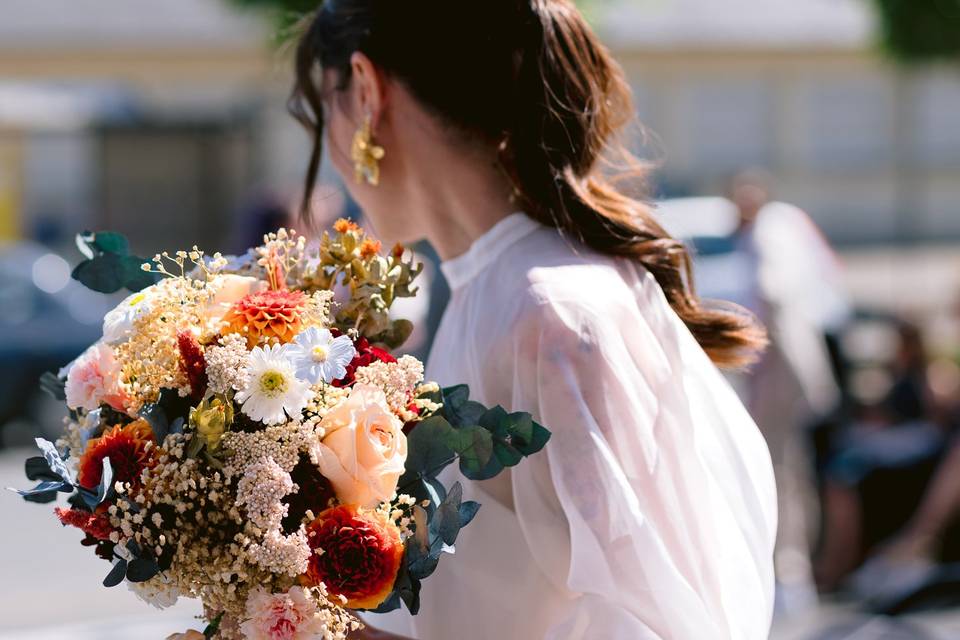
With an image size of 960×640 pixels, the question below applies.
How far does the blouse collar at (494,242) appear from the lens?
5.93ft

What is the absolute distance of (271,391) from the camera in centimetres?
143

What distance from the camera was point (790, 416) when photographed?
21.0 feet

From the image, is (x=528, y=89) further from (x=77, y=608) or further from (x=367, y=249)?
(x=77, y=608)

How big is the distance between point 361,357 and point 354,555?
0.24 m

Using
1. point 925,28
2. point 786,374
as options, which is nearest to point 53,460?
point 786,374

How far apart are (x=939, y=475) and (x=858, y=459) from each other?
0.51m

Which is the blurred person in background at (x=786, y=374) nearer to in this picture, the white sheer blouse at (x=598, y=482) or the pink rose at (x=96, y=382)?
the white sheer blouse at (x=598, y=482)

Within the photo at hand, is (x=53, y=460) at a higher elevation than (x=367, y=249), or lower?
lower

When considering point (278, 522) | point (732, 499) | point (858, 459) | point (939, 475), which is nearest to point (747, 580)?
point (732, 499)

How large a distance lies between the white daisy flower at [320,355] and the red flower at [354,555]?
144 millimetres

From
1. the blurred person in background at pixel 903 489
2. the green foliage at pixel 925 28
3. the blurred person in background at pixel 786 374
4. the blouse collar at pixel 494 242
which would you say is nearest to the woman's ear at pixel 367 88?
the blouse collar at pixel 494 242

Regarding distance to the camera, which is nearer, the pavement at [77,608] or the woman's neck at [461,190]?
the woman's neck at [461,190]

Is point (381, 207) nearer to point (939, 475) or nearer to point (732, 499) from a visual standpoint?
point (732, 499)

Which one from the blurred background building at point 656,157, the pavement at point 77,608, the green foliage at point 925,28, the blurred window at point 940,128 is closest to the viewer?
the pavement at point 77,608
